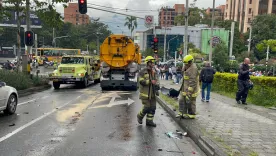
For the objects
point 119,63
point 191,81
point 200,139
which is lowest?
point 200,139

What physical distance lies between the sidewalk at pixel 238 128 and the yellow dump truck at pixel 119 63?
24.8ft

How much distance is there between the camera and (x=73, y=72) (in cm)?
1845

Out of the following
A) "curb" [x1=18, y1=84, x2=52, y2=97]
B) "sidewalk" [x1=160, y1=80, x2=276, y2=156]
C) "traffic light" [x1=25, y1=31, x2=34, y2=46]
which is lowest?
"curb" [x1=18, y1=84, x2=52, y2=97]

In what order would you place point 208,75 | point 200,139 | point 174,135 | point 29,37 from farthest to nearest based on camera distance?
point 29,37, point 208,75, point 174,135, point 200,139

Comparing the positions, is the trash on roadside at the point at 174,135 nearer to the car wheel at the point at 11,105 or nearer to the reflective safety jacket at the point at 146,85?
the reflective safety jacket at the point at 146,85

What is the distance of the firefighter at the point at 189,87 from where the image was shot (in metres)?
7.98

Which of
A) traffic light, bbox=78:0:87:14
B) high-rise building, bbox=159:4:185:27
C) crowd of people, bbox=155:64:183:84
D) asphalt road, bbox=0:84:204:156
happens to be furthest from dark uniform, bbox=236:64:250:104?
high-rise building, bbox=159:4:185:27

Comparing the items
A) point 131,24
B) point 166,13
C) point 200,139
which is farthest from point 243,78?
point 131,24

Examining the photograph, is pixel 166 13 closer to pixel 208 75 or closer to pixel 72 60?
pixel 72 60

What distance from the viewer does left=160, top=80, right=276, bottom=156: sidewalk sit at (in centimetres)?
553

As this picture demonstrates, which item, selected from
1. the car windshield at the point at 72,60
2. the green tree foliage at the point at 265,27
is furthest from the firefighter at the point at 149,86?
the green tree foliage at the point at 265,27

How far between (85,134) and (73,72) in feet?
39.6

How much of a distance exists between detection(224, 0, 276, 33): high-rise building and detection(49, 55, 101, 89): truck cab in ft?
Answer: 237

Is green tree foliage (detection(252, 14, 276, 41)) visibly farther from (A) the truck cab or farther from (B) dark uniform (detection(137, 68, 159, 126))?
(B) dark uniform (detection(137, 68, 159, 126))
